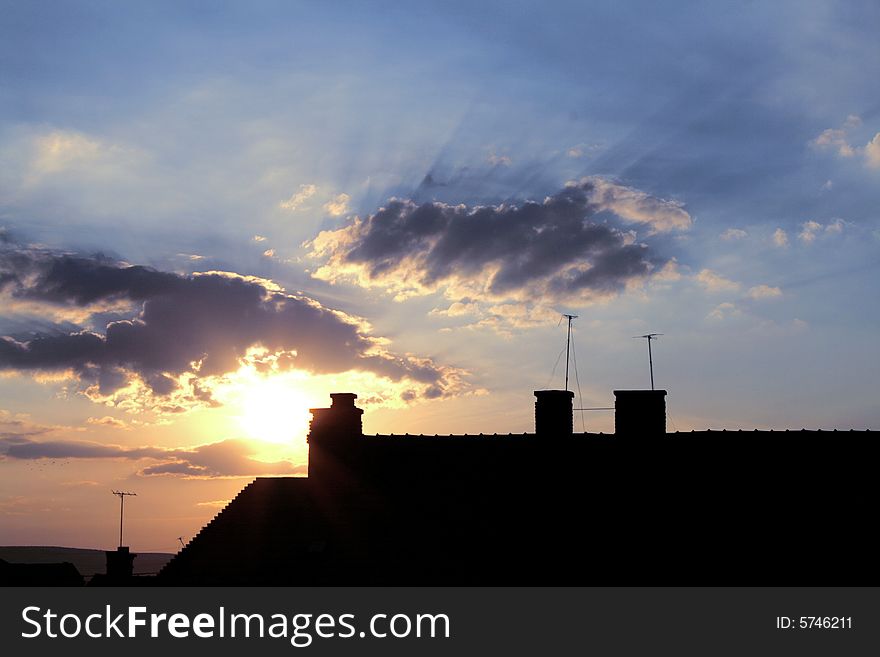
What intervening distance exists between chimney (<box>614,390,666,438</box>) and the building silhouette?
0.05 metres

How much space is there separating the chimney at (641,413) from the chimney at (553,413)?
6.24 feet

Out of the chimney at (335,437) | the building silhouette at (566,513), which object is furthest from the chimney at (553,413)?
the chimney at (335,437)

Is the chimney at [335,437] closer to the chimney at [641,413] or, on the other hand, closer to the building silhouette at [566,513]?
the building silhouette at [566,513]

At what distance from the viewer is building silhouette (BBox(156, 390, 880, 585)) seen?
106 ft

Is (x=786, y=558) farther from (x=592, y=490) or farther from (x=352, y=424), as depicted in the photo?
(x=352, y=424)

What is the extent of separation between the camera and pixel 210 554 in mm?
36094

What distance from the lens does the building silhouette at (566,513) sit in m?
32.3

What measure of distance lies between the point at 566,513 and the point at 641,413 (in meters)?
4.59

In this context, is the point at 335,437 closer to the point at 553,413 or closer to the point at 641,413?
the point at 553,413

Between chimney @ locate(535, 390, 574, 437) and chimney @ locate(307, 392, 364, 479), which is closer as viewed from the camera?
chimney @ locate(535, 390, 574, 437)

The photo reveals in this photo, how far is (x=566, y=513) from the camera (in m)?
34.8

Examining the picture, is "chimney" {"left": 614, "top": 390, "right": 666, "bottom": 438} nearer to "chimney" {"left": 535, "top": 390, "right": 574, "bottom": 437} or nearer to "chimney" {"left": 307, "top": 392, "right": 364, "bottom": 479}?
"chimney" {"left": 535, "top": 390, "right": 574, "bottom": 437}

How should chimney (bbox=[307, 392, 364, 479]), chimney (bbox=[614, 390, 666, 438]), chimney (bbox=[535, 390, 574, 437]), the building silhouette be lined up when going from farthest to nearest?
chimney (bbox=[307, 392, 364, 479])
chimney (bbox=[535, 390, 574, 437])
chimney (bbox=[614, 390, 666, 438])
the building silhouette

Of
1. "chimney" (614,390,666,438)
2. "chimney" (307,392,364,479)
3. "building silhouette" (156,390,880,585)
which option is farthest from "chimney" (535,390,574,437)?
"chimney" (307,392,364,479)
